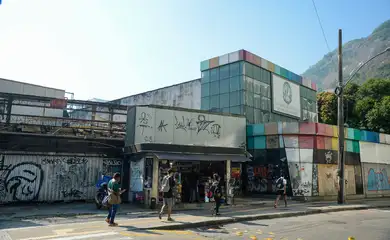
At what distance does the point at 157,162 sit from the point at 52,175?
597 centimetres

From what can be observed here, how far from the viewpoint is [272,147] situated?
21.2 metres

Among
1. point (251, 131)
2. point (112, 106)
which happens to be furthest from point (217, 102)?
point (112, 106)

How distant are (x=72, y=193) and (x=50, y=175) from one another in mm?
1497

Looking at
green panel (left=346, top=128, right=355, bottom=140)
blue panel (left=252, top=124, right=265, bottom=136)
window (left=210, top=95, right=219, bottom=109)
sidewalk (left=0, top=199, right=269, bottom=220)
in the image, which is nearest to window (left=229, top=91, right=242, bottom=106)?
window (left=210, top=95, right=219, bottom=109)

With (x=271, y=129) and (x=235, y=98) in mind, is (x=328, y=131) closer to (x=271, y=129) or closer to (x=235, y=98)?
(x=271, y=129)

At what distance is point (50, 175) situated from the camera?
16.5m

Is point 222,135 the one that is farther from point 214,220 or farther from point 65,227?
point 65,227

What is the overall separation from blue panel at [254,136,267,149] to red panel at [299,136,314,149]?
94.1 inches

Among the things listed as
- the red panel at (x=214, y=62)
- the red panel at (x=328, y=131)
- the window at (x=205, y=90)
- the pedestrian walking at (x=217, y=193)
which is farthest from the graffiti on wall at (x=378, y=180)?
the pedestrian walking at (x=217, y=193)

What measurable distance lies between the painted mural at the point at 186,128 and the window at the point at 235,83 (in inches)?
234

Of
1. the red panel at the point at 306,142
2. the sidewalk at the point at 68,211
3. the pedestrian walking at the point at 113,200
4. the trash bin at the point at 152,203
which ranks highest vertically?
the red panel at the point at 306,142

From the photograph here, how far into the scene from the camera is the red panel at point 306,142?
2041 cm

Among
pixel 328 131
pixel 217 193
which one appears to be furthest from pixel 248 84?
pixel 217 193

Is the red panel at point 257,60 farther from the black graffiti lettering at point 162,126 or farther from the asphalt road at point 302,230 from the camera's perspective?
the asphalt road at point 302,230
